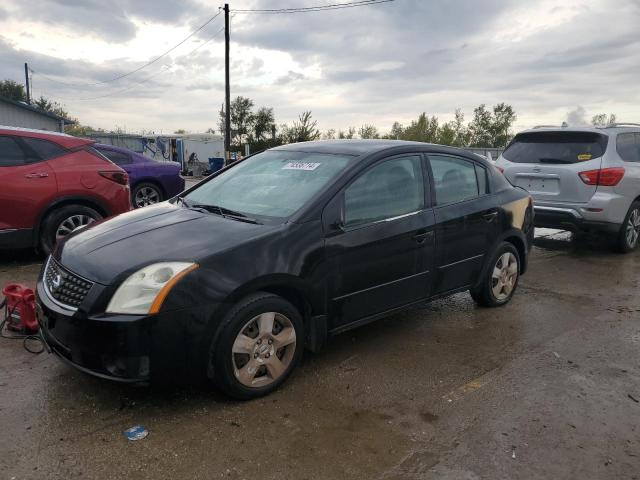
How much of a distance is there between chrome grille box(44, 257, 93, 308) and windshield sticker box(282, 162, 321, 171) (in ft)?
5.60

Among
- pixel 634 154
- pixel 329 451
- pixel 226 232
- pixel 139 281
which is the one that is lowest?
pixel 329 451

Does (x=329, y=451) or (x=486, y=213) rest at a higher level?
(x=486, y=213)

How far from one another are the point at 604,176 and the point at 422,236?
14.7 feet

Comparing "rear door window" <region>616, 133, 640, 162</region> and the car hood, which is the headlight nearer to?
the car hood

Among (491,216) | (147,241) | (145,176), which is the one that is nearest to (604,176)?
(491,216)

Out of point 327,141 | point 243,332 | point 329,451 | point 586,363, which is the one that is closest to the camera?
point 329,451

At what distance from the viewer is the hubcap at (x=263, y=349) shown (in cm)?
308

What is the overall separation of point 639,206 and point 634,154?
0.78 m

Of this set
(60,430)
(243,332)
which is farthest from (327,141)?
(60,430)

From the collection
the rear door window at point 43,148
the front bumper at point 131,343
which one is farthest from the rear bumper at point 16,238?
the front bumper at point 131,343

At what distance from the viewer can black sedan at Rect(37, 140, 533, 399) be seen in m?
2.85

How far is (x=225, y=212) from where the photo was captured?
144 inches

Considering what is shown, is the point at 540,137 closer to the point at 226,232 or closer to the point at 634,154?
the point at 634,154

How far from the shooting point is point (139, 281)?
2857 millimetres
